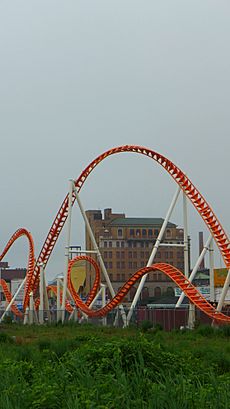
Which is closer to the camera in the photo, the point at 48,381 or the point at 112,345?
the point at 48,381

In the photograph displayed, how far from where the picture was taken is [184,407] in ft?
16.8

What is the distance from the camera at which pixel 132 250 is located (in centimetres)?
Result: 10981

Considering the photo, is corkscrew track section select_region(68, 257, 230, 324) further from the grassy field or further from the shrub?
the grassy field

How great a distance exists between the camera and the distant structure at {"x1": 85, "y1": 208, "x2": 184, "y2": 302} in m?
104

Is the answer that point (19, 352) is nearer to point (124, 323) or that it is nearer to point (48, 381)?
point (48, 381)

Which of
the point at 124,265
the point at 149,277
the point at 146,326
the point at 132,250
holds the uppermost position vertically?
the point at 132,250

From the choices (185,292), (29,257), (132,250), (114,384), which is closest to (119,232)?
(132,250)

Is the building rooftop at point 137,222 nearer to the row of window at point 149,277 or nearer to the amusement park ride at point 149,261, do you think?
the row of window at point 149,277

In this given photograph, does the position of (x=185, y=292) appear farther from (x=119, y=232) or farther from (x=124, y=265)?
(x=119, y=232)

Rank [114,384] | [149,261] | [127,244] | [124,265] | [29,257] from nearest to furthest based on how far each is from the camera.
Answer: [114,384] → [149,261] → [29,257] → [124,265] → [127,244]

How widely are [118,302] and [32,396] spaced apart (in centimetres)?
2579

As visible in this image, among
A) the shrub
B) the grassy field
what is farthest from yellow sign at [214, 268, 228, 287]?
the grassy field

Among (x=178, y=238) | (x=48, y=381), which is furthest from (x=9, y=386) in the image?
(x=178, y=238)

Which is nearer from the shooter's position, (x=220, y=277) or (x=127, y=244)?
(x=220, y=277)
